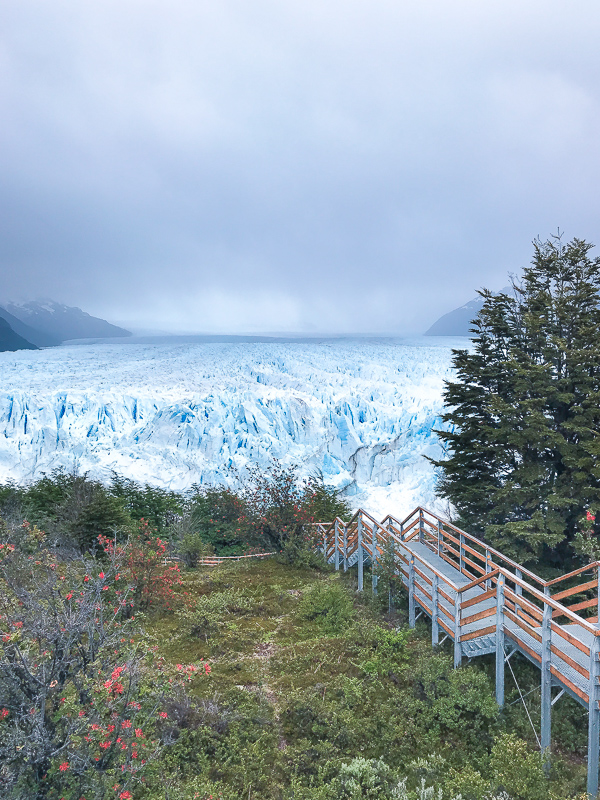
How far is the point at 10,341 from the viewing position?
4441 cm

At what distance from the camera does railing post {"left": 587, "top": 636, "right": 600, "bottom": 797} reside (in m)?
3.94

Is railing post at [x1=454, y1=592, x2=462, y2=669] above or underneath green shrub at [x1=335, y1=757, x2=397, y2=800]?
above

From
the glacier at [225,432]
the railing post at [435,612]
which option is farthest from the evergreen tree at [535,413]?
the glacier at [225,432]

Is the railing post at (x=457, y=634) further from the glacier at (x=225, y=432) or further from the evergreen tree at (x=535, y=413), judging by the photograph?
the glacier at (x=225, y=432)

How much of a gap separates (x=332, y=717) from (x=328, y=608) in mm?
2569

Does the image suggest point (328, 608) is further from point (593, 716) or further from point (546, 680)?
point (593, 716)

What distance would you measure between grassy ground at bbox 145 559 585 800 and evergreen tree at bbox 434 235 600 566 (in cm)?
371

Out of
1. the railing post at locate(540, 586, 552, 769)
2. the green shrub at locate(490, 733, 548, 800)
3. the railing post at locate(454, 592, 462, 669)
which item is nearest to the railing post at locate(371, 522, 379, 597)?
the railing post at locate(454, 592, 462, 669)

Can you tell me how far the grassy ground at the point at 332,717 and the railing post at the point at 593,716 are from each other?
0.16 meters

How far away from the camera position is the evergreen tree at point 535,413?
28.7 feet

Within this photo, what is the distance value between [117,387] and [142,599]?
19.6 m

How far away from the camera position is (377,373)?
27.6 meters

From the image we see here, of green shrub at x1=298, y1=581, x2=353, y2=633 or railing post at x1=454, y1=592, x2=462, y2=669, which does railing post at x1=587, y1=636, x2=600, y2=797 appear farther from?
green shrub at x1=298, y1=581, x2=353, y2=633

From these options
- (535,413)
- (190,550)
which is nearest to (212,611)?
(190,550)
